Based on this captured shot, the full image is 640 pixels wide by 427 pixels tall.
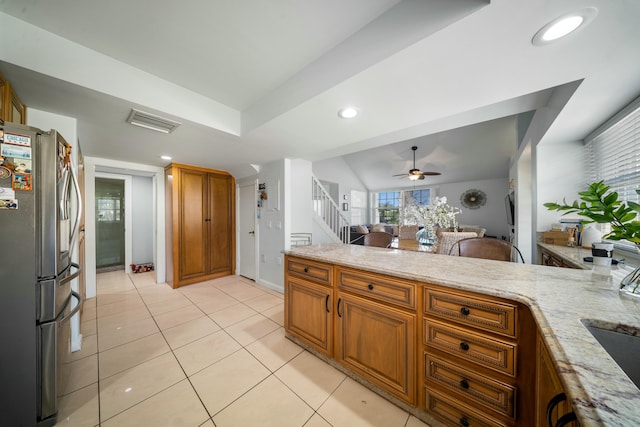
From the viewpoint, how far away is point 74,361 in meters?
1.86

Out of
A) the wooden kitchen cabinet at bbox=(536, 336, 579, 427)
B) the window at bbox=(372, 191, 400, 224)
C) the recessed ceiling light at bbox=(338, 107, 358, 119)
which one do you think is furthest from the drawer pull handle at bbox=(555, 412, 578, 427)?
the window at bbox=(372, 191, 400, 224)

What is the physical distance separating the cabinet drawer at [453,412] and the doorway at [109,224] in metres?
6.07

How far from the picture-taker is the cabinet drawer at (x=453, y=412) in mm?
1086

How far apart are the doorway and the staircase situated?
413 cm

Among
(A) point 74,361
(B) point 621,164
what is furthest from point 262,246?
(B) point 621,164

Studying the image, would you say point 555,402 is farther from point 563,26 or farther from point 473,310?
point 563,26

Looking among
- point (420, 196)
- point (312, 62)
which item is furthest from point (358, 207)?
point (312, 62)

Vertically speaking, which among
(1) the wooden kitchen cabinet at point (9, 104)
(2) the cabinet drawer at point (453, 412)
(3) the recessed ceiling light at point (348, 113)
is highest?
(3) the recessed ceiling light at point (348, 113)

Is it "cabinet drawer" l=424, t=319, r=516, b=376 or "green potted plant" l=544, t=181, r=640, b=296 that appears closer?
"green potted plant" l=544, t=181, r=640, b=296

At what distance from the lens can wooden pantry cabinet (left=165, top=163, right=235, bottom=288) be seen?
3.71 meters

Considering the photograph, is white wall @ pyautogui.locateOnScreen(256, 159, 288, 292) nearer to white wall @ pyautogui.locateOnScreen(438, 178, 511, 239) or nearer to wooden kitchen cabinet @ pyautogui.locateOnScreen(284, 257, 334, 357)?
wooden kitchen cabinet @ pyautogui.locateOnScreen(284, 257, 334, 357)

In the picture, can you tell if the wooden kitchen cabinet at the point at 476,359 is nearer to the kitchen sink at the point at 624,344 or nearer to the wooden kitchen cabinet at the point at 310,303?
the kitchen sink at the point at 624,344

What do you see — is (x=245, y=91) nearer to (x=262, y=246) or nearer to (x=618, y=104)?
(x=262, y=246)

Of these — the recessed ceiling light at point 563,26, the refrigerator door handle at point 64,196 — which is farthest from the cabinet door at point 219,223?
the recessed ceiling light at point 563,26
